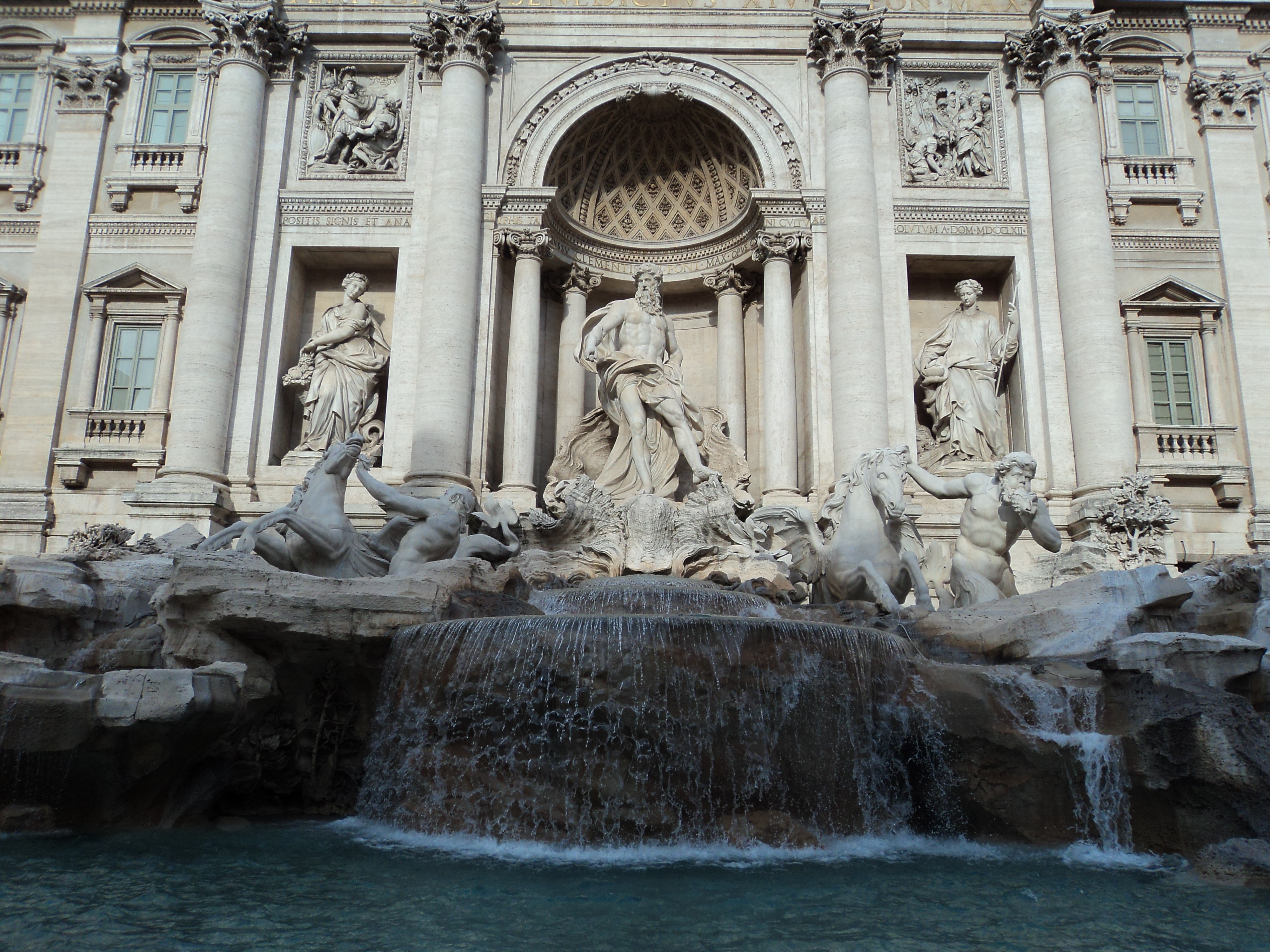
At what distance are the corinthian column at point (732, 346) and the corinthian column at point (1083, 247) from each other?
520 centimetres

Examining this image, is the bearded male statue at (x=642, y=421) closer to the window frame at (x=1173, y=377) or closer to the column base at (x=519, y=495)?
the column base at (x=519, y=495)

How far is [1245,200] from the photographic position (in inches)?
635

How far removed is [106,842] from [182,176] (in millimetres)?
13142

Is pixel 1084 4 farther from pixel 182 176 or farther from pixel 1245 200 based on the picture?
pixel 182 176

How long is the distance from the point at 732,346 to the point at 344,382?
6.61 m

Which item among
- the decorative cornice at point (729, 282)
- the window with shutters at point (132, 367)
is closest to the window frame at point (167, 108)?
the window with shutters at point (132, 367)

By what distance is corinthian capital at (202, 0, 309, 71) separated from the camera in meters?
15.9

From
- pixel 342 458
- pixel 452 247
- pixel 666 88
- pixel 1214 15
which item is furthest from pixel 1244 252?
pixel 342 458

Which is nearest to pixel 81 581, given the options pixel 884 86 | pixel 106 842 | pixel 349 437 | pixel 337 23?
pixel 349 437

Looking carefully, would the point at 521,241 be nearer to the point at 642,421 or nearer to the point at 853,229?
the point at 642,421

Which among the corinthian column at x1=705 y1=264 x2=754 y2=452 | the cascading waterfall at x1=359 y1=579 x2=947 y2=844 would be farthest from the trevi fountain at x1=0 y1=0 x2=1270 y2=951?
the corinthian column at x1=705 y1=264 x2=754 y2=452

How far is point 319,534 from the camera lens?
401 inches

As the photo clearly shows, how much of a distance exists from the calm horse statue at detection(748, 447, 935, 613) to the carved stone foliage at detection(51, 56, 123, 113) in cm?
1450

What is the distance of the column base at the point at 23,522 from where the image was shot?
14.5 metres
